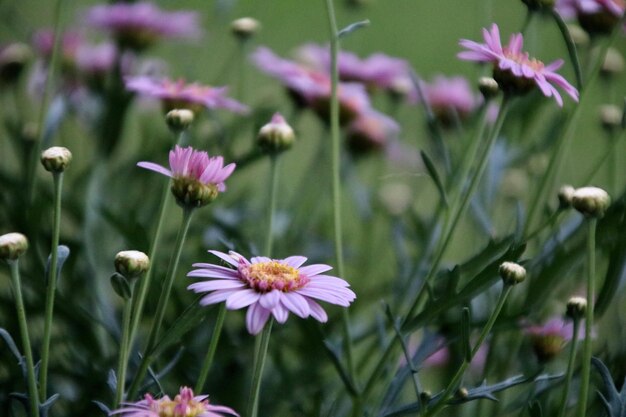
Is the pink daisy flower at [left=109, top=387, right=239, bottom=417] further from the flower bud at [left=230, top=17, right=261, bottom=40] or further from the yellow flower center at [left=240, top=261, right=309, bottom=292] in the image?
the flower bud at [left=230, top=17, right=261, bottom=40]

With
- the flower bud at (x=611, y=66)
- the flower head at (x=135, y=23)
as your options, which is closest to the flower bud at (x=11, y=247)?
the flower head at (x=135, y=23)

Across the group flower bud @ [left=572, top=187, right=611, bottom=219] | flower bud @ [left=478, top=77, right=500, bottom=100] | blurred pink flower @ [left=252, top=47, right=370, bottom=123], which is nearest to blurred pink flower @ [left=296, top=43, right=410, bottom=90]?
blurred pink flower @ [left=252, top=47, right=370, bottom=123]

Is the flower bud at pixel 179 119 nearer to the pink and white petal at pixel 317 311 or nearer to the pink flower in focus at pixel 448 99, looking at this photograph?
the pink and white petal at pixel 317 311

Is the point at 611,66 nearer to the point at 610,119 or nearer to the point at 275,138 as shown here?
the point at 610,119

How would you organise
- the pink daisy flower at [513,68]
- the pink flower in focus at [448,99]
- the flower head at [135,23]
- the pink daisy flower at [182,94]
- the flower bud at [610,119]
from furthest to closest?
the pink flower in focus at [448,99]
the flower head at [135,23]
the flower bud at [610,119]
the pink daisy flower at [182,94]
the pink daisy flower at [513,68]

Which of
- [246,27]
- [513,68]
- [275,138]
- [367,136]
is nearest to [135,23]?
[246,27]

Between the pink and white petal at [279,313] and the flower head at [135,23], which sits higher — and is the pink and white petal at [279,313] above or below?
above

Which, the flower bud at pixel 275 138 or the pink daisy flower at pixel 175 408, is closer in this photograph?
the pink daisy flower at pixel 175 408
